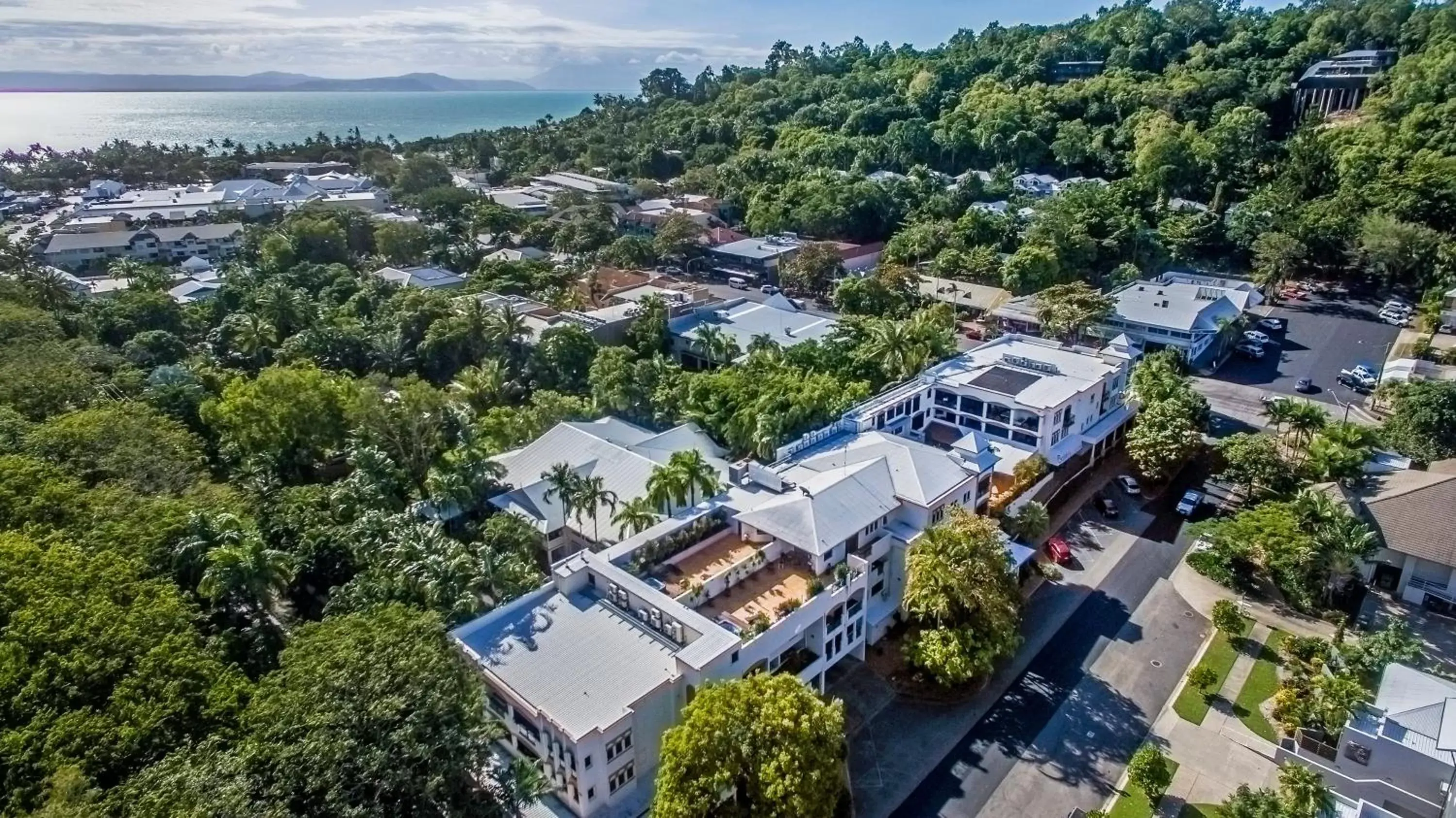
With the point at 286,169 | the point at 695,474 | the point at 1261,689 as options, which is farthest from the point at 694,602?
the point at 286,169

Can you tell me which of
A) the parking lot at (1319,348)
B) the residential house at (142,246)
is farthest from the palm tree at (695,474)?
the residential house at (142,246)

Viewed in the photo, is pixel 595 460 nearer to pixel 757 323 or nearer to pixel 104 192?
pixel 757 323

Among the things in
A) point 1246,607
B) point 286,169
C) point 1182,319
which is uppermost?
point 286,169

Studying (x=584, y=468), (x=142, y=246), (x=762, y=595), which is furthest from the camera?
(x=142, y=246)

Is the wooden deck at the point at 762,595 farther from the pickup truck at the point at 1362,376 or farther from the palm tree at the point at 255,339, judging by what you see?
the pickup truck at the point at 1362,376

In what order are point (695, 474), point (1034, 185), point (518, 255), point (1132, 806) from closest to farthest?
point (1132, 806) < point (695, 474) < point (518, 255) < point (1034, 185)

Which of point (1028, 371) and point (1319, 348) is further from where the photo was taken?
point (1319, 348)

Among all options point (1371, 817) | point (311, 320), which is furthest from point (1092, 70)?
point (1371, 817)
